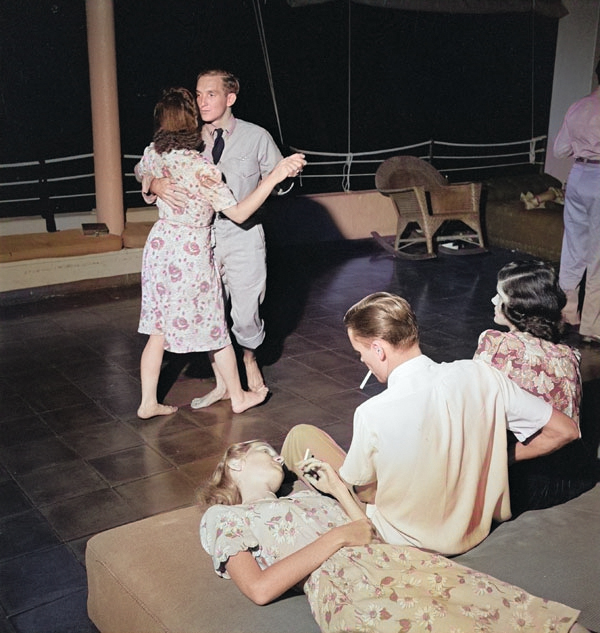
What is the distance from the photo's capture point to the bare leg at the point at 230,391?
12.8 feet

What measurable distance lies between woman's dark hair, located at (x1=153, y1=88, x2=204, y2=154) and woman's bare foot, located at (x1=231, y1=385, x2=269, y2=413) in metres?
1.24

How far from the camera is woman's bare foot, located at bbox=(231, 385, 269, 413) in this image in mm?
3965

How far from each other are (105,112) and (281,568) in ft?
17.0

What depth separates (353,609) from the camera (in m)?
1.75

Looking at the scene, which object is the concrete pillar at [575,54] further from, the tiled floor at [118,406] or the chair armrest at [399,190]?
the tiled floor at [118,406]

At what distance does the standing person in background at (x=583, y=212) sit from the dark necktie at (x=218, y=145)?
2.62 m

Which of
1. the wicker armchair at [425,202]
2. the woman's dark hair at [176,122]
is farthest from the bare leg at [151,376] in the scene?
the wicker armchair at [425,202]

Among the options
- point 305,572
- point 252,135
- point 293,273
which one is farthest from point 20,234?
point 305,572

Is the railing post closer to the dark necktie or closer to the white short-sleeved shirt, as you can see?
the dark necktie

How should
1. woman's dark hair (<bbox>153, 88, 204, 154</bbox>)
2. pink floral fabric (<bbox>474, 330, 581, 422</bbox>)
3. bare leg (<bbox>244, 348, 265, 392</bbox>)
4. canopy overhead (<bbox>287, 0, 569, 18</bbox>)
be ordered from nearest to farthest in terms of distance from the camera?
pink floral fabric (<bbox>474, 330, 581, 422</bbox>), woman's dark hair (<bbox>153, 88, 204, 154</bbox>), bare leg (<bbox>244, 348, 265, 392</bbox>), canopy overhead (<bbox>287, 0, 569, 18</bbox>)

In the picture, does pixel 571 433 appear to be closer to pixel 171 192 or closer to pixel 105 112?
pixel 171 192

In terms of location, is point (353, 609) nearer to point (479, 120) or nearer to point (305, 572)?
point (305, 572)

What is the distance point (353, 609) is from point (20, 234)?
208 inches

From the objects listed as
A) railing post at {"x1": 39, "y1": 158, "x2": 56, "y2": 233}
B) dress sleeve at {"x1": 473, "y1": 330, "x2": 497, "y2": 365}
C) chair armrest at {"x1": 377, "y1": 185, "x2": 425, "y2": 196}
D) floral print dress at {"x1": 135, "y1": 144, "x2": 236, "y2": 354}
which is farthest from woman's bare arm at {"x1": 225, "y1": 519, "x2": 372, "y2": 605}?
chair armrest at {"x1": 377, "y1": 185, "x2": 425, "y2": 196}
